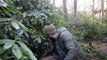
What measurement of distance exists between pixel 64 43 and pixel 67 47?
0.11 meters

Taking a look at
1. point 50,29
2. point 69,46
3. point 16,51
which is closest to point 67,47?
point 69,46

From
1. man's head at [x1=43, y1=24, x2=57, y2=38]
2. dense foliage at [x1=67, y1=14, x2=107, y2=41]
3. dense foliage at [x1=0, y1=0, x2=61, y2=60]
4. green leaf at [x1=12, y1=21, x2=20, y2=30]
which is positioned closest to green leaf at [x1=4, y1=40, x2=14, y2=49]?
dense foliage at [x1=0, y1=0, x2=61, y2=60]

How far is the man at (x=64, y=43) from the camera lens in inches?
154

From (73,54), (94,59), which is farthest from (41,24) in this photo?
(94,59)

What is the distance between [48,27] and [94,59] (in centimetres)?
379

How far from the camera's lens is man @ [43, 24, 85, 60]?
Answer: 154 inches

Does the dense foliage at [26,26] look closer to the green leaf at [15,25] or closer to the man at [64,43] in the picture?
the green leaf at [15,25]

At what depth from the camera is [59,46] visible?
415 cm

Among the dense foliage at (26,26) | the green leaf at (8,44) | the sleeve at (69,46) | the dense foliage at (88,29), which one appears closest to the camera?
the green leaf at (8,44)

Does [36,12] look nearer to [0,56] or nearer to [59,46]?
[59,46]

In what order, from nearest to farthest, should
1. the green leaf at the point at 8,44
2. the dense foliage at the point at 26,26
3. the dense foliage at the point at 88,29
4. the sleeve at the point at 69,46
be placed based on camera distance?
the green leaf at the point at 8,44 < the dense foliage at the point at 26,26 < the sleeve at the point at 69,46 < the dense foliage at the point at 88,29

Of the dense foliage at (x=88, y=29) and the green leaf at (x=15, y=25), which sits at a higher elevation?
the green leaf at (x=15, y=25)

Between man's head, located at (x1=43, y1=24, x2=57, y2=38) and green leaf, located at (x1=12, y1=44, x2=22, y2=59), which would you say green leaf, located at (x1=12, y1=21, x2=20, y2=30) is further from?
man's head, located at (x1=43, y1=24, x2=57, y2=38)

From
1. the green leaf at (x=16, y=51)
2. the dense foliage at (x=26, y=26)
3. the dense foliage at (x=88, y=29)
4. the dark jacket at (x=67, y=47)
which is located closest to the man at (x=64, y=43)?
the dark jacket at (x=67, y=47)
